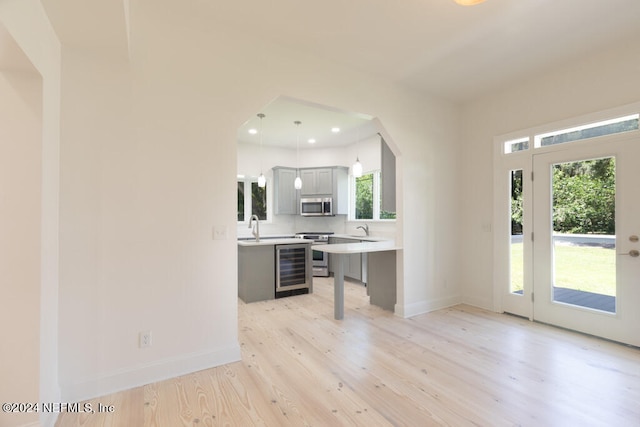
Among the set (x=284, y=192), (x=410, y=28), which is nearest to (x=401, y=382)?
(x=410, y=28)

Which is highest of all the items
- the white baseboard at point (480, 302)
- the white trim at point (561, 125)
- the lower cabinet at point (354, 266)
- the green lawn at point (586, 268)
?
the white trim at point (561, 125)

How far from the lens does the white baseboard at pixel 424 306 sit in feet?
12.4

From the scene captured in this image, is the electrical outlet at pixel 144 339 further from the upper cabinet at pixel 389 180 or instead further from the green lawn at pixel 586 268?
the green lawn at pixel 586 268

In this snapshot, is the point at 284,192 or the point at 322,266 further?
the point at 284,192

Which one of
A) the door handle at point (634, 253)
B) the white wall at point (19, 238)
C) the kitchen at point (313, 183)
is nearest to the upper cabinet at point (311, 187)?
the kitchen at point (313, 183)

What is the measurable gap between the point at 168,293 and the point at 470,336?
9.82 feet

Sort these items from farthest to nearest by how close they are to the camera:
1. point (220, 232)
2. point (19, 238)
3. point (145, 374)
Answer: point (220, 232) < point (145, 374) < point (19, 238)

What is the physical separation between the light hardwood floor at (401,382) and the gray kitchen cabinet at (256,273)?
3.44 feet

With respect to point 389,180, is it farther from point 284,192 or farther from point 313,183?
point 284,192

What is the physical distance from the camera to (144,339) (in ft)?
7.52

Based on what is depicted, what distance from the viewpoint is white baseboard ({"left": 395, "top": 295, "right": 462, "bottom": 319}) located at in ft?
12.4

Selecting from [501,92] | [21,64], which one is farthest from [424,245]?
[21,64]

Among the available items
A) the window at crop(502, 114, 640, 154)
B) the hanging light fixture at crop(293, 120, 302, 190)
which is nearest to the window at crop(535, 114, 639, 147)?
the window at crop(502, 114, 640, 154)

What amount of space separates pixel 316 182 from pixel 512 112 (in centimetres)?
381
